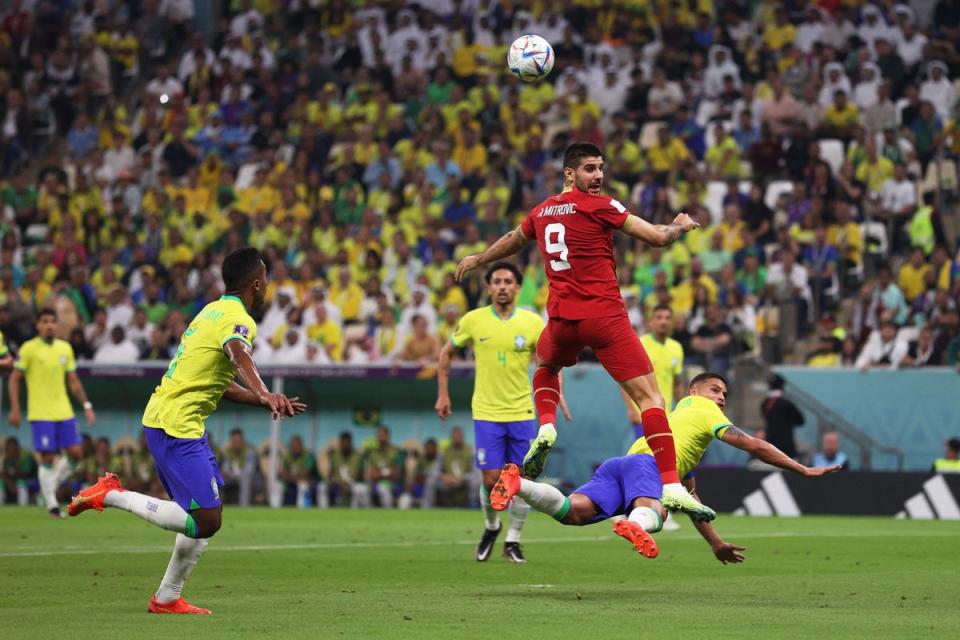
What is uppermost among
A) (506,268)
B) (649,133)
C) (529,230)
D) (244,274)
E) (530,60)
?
(530,60)

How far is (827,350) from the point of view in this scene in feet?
83.3

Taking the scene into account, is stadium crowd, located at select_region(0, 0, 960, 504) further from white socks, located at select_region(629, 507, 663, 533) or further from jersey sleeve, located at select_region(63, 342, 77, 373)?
white socks, located at select_region(629, 507, 663, 533)

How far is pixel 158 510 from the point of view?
1025 centimetres

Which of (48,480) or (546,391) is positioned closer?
(546,391)

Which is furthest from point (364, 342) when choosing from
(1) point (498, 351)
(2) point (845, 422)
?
(1) point (498, 351)

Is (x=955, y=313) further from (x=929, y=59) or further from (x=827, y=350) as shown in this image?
(x=929, y=59)

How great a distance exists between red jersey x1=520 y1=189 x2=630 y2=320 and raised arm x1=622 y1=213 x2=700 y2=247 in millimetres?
268

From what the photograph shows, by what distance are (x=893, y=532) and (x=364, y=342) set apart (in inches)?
437

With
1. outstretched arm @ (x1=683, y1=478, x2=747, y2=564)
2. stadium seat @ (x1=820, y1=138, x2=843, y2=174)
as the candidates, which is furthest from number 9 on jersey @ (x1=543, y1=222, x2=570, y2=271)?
stadium seat @ (x1=820, y1=138, x2=843, y2=174)

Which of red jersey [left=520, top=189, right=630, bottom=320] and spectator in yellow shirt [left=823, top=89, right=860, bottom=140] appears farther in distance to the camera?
spectator in yellow shirt [left=823, top=89, right=860, bottom=140]

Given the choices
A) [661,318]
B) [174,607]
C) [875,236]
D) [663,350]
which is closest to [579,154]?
[174,607]

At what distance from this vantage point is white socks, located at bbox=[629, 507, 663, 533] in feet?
36.4

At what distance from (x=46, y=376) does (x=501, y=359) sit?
9.67 meters

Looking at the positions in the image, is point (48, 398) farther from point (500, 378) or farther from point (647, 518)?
point (647, 518)
